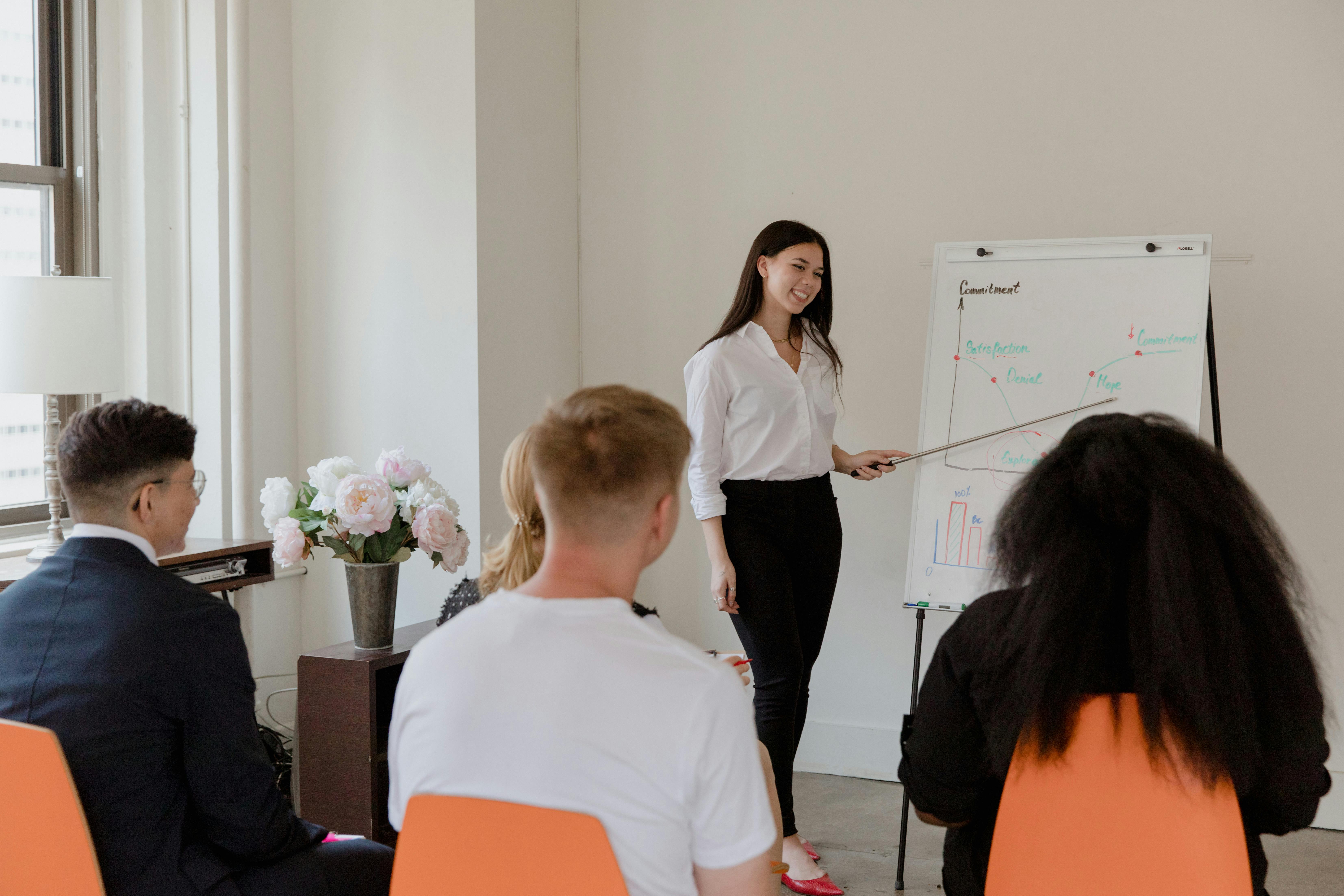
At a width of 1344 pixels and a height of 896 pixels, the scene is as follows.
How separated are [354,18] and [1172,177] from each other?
7.96 feet

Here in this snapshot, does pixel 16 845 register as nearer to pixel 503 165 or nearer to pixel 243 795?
pixel 243 795

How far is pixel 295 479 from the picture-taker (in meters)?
3.35

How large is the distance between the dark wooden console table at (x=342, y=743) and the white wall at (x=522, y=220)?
818 mm

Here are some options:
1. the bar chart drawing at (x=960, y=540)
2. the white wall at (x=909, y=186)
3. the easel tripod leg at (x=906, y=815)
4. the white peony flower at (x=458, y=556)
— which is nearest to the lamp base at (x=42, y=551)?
the white peony flower at (x=458, y=556)

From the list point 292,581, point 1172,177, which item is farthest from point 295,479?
point 1172,177

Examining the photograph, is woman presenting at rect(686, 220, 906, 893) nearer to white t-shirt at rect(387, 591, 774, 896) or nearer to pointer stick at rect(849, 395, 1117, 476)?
pointer stick at rect(849, 395, 1117, 476)

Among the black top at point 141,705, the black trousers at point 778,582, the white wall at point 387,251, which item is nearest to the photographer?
the black top at point 141,705

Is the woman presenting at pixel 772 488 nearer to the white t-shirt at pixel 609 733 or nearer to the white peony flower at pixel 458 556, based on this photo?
the white peony flower at pixel 458 556

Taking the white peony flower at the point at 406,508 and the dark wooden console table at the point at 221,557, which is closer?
the white peony flower at the point at 406,508

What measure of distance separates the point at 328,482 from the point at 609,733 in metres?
1.51

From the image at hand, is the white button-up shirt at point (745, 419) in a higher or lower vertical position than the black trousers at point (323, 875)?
higher

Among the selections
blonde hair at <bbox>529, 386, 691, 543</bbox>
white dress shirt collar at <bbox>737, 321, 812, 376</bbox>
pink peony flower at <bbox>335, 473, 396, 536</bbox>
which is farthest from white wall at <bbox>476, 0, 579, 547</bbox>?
blonde hair at <bbox>529, 386, 691, 543</bbox>

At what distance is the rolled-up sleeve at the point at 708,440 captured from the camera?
96.6 inches

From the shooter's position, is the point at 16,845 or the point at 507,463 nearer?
the point at 16,845
